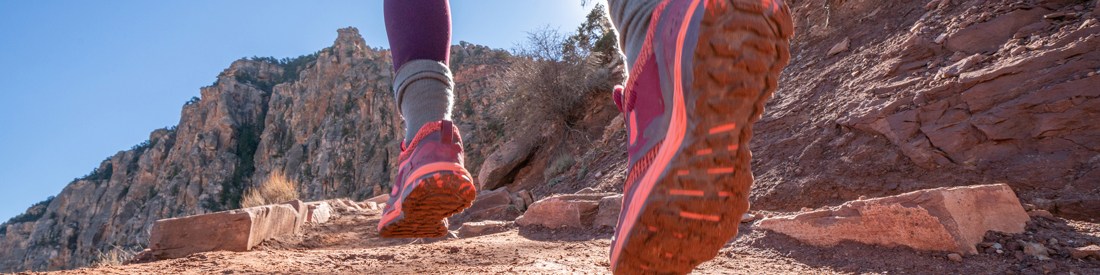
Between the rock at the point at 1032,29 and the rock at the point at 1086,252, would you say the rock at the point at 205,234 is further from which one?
the rock at the point at 1032,29

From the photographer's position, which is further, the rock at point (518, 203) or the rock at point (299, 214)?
the rock at point (518, 203)

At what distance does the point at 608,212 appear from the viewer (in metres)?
2.84

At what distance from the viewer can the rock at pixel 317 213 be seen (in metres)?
4.34

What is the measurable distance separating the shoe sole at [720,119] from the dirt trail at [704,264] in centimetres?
89

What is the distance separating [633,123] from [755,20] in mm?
355

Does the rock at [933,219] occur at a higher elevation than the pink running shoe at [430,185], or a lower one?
lower

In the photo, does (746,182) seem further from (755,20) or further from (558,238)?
(558,238)

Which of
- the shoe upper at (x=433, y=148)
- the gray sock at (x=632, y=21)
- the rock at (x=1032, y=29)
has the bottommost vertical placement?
the shoe upper at (x=433, y=148)

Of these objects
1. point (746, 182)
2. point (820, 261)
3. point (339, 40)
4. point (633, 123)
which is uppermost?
point (339, 40)

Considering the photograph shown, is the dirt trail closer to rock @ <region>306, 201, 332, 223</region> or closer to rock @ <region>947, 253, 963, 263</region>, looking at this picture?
rock @ <region>947, 253, 963, 263</region>

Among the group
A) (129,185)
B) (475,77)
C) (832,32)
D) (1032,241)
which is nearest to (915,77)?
(1032,241)

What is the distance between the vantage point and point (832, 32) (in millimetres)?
4328

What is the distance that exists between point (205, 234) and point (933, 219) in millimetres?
3190

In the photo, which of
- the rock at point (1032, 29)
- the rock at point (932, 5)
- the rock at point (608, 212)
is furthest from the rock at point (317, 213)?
the rock at point (932, 5)
